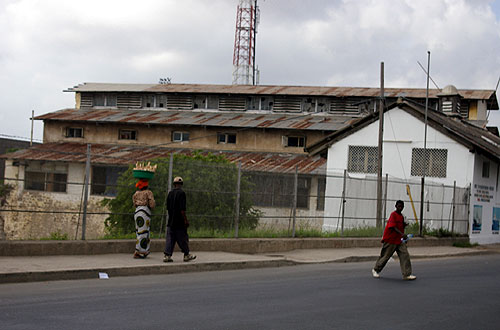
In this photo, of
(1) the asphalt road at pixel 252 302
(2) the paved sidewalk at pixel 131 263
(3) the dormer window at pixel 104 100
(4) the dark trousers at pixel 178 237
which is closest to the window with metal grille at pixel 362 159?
(2) the paved sidewalk at pixel 131 263

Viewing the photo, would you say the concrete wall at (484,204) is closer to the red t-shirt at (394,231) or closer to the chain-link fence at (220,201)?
the chain-link fence at (220,201)

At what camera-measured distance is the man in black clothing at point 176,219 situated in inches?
523

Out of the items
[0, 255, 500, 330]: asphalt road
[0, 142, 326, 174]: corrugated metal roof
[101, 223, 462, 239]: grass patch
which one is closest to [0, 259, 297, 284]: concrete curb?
[0, 255, 500, 330]: asphalt road

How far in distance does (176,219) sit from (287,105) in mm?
36666

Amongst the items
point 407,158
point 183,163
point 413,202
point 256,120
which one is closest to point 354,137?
point 407,158

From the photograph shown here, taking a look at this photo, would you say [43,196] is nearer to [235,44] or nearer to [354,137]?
[354,137]

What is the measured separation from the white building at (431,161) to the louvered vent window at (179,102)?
63.6 feet

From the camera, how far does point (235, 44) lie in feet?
194

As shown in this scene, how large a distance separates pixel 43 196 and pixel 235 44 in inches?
1799

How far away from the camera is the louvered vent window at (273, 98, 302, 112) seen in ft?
161

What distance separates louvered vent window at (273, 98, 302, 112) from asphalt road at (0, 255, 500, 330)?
36361mm

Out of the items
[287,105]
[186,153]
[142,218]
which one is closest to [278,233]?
[142,218]

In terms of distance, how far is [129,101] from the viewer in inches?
2080

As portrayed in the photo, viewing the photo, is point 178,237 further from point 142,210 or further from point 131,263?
point 131,263
